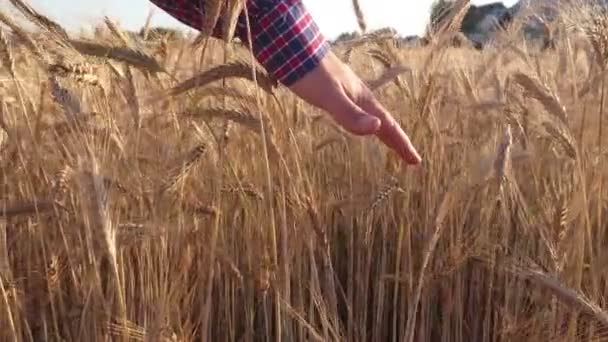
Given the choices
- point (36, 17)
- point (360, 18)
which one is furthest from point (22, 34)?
point (360, 18)

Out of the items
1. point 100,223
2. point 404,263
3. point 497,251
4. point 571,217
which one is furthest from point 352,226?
point 100,223

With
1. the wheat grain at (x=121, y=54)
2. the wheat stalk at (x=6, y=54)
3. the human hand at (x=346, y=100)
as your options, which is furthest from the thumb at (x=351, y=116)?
the wheat stalk at (x=6, y=54)

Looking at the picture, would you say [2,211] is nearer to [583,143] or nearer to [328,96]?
[328,96]

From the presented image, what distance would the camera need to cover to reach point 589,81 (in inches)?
66.0

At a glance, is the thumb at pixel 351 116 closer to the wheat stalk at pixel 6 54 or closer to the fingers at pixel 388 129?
the fingers at pixel 388 129

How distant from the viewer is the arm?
1.03 metres

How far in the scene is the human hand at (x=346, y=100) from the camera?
1.02 metres

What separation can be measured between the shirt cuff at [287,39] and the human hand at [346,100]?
0.04 ft

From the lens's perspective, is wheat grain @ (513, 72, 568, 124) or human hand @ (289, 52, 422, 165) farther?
wheat grain @ (513, 72, 568, 124)

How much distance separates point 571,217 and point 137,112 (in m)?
0.65

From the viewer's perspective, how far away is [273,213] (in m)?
1.20

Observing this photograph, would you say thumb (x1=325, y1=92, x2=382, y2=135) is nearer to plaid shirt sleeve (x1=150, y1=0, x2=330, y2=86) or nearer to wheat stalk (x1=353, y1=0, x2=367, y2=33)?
plaid shirt sleeve (x1=150, y1=0, x2=330, y2=86)

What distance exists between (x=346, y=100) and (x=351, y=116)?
2 centimetres

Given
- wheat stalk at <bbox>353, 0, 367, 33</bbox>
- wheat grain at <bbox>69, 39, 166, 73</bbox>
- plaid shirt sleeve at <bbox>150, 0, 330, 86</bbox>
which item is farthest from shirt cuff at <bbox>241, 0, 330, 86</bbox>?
wheat stalk at <bbox>353, 0, 367, 33</bbox>
